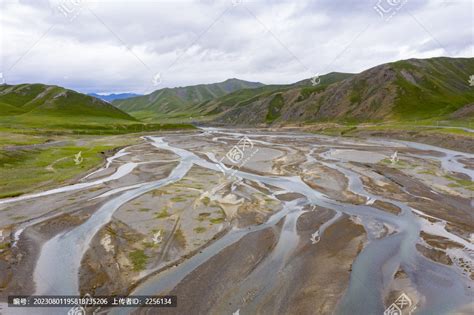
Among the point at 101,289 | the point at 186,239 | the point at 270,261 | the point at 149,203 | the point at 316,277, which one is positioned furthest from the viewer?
the point at 149,203

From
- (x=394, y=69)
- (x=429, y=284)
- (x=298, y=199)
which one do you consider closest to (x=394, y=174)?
(x=298, y=199)

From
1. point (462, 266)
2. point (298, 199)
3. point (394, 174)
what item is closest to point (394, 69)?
point (394, 174)

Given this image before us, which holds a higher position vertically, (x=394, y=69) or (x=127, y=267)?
(x=394, y=69)

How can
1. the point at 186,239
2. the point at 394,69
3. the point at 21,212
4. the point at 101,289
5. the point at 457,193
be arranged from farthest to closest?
the point at 394,69 < the point at 457,193 < the point at 21,212 < the point at 186,239 < the point at 101,289

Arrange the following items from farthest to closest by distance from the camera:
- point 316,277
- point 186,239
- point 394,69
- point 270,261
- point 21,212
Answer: point 394,69, point 21,212, point 186,239, point 270,261, point 316,277

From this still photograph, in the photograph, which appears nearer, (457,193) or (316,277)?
(316,277)

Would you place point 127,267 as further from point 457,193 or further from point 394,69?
point 394,69

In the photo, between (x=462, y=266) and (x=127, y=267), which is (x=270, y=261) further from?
(x=462, y=266)

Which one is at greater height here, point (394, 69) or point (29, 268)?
point (394, 69)

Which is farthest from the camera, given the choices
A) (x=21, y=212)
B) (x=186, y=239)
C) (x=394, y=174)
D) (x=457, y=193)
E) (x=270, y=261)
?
(x=394, y=174)
